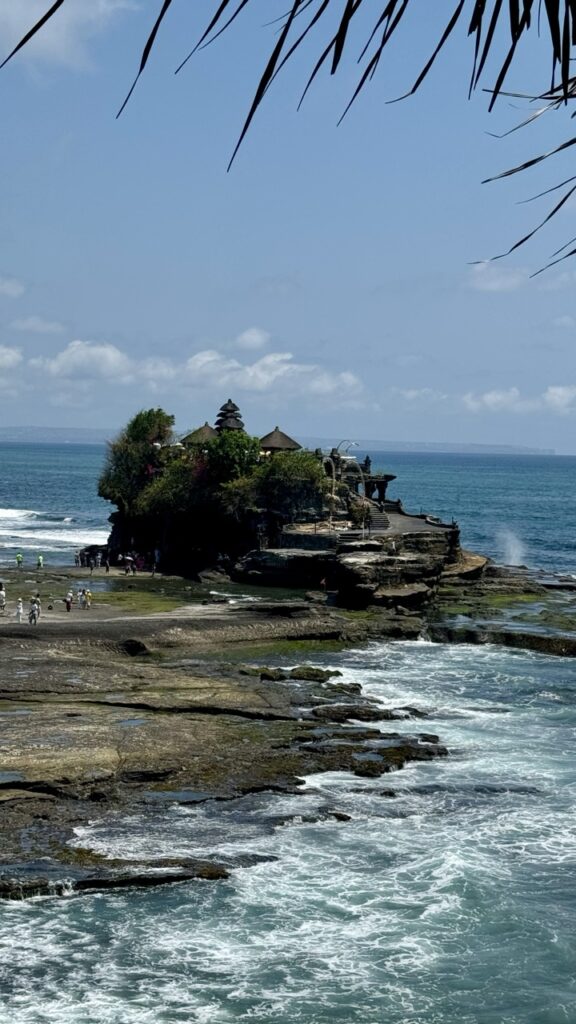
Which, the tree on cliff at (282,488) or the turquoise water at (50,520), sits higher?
the tree on cliff at (282,488)

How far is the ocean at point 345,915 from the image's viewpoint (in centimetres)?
1803

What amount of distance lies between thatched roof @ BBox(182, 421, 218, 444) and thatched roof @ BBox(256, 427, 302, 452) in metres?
5.35

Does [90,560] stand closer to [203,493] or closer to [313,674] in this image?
[203,493]

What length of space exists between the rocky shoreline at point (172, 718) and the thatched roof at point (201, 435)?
30300 mm

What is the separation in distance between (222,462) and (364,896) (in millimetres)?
52344

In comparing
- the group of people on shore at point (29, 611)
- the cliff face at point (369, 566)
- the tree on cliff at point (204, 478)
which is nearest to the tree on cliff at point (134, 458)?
the tree on cliff at point (204, 478)

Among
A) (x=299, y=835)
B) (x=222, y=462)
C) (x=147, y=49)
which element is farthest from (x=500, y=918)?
(x=222, y=462)

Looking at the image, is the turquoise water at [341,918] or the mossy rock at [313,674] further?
the mossy rock at [313,674]

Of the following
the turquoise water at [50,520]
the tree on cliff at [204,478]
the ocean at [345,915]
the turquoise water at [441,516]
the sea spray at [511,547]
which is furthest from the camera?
the turquoise water at [441,516]

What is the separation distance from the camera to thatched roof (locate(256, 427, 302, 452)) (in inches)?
3068

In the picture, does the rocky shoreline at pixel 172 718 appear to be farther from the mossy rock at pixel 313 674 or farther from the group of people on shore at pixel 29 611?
the group of people on shore at pixel 29 611

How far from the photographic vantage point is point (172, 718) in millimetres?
32062

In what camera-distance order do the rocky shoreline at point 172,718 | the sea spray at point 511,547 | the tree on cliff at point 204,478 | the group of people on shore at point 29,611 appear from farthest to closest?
the sea spray at point 511,547
the tree on cliff at point 204,478
the group of people on shore at point 29,611
the rocky shoreline at point 172,718

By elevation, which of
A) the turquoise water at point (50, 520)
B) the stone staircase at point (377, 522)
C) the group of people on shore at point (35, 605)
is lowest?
the group of people on shore at point (35, 605)
